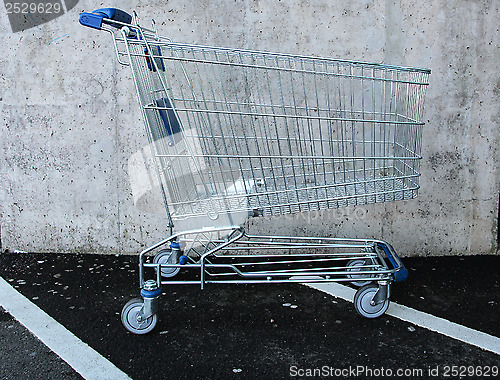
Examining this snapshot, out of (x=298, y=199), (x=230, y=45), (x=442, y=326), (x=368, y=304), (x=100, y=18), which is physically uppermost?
(x=100, y=18)

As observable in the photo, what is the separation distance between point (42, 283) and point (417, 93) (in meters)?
2.84

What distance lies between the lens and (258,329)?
2398 mm

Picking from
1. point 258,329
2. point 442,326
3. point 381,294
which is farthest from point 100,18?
point 442,326

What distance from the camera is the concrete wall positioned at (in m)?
3.22

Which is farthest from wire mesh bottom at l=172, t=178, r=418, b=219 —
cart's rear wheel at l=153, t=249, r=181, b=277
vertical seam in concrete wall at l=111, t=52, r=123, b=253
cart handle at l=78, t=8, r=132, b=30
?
vertical seam in concrete wall at l=111, t=52, r=123, b=253

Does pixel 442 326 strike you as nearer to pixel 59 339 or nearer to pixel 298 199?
pixel 298 199

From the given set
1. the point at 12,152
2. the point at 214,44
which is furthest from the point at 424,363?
the point at 12,152

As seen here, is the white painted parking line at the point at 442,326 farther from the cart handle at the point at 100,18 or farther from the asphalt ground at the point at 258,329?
the cart handle at the point at 100,18

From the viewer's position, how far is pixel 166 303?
2.75 m

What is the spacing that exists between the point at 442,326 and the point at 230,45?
2.41 meters

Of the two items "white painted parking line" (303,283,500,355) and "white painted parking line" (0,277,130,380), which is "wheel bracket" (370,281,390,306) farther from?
"white painted parking line" (0,277,130,380)

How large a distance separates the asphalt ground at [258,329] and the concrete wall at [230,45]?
0.41m

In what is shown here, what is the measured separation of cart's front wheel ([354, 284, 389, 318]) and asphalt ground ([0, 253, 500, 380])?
5 centimetres

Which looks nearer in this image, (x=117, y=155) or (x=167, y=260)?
(x=167, y=260)
